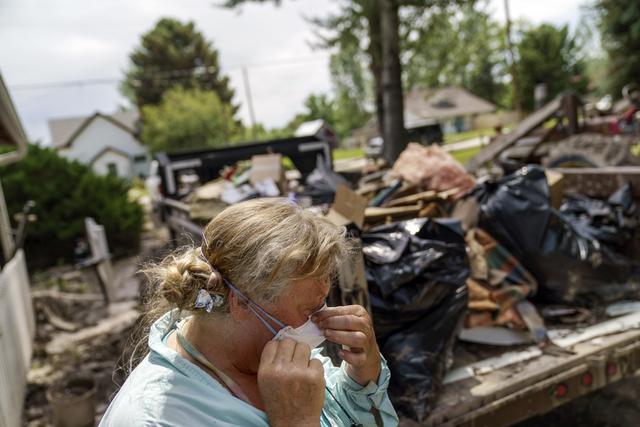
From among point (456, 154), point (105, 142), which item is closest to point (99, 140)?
point (105, 142)

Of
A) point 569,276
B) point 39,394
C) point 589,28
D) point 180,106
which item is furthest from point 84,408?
point 589,28

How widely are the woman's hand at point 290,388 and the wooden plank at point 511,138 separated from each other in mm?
5683

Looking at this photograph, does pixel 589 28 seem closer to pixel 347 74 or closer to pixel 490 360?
pixel 347 74

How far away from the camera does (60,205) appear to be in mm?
10859

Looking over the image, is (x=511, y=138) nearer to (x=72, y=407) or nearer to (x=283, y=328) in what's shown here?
(x=72, y=407)

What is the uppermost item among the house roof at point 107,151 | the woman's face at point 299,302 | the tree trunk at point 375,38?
the tree trunk at point 375,38

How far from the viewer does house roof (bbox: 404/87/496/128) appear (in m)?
54.2

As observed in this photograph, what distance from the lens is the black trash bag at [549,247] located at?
3045 mm

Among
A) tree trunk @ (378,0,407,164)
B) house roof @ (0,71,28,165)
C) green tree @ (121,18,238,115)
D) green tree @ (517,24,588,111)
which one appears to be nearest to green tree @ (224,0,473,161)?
tree trunk @ (378,0,407,164)

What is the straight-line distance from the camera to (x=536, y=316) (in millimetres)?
2795

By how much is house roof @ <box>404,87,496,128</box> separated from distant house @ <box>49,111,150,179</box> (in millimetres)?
29295

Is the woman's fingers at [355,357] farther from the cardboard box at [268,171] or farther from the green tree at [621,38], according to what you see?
the green tree at [621,38]

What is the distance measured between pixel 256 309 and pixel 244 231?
0.21 metres

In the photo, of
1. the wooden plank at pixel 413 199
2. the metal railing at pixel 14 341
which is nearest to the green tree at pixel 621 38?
the wooden plank at pixel 413 199
